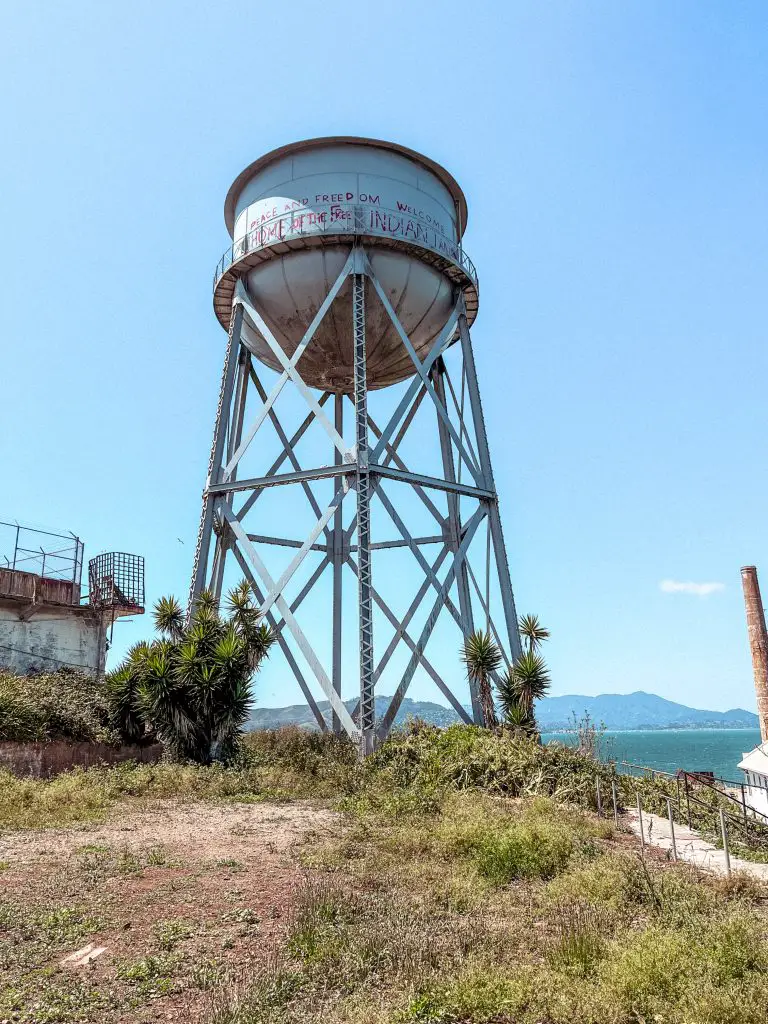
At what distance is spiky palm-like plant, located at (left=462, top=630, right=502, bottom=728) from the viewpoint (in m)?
19.2

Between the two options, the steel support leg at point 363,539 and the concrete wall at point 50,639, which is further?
the concrete wall at point 50,639

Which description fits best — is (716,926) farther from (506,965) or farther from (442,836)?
(442,836)

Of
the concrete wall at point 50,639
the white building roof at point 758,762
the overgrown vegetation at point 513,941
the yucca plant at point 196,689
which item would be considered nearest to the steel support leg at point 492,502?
the yucca plant at point 196,689

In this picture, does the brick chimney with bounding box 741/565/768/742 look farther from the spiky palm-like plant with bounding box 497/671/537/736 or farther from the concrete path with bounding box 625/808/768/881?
the concrete path with bounding box 625/808/768/881

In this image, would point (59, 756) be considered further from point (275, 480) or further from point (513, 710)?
point (513, 710)

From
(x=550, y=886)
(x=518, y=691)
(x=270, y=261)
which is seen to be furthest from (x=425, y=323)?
(x=550, y=886)

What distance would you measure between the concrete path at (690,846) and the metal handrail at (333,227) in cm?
1589

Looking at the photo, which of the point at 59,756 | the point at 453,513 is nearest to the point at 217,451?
the point at 453,513

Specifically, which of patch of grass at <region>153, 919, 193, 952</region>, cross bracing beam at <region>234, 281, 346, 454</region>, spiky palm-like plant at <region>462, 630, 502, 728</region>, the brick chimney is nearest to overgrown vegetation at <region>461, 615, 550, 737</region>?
spiky palm-like plant at <region>462, 630, 502, 728</region>

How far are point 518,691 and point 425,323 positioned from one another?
11460 mm

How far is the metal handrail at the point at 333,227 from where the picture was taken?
69.5 feet

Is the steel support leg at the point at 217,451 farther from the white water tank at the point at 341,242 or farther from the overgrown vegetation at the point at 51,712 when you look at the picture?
the overgrown vegetation at the point at 51,712

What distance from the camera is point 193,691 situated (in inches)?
737

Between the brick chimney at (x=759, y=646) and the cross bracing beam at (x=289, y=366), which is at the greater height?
the cross bracing beam at (x=289, y=366)
